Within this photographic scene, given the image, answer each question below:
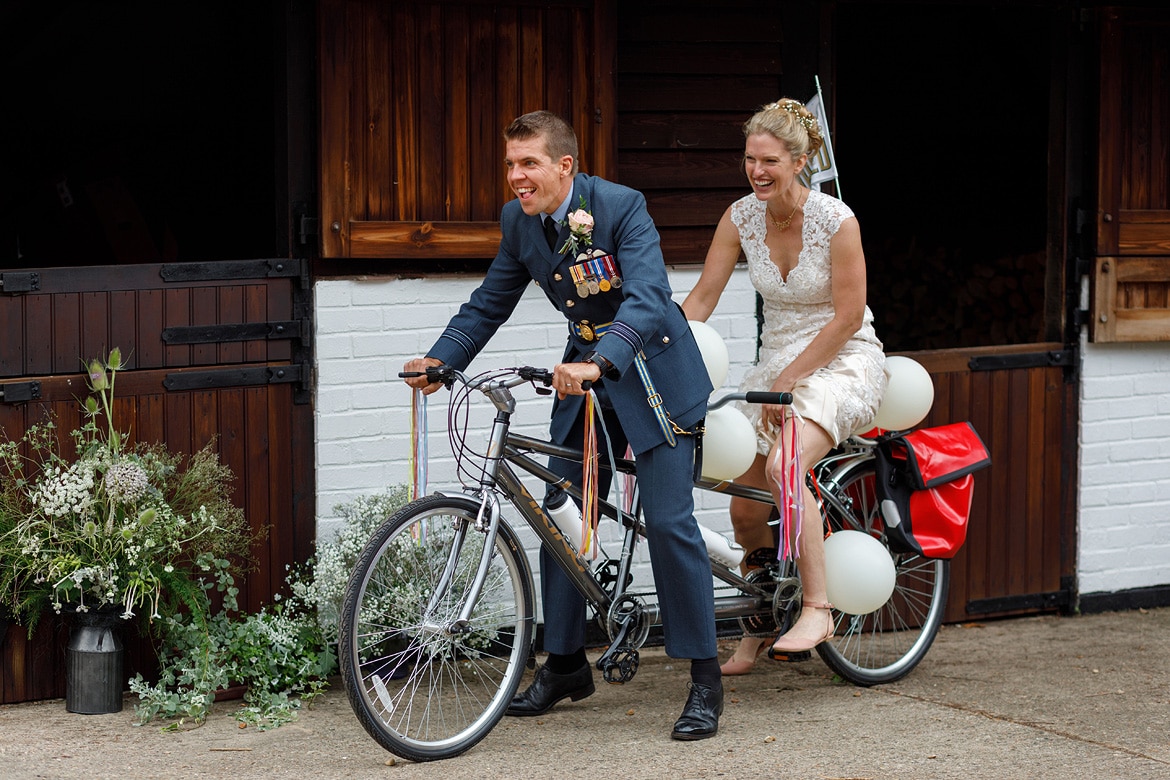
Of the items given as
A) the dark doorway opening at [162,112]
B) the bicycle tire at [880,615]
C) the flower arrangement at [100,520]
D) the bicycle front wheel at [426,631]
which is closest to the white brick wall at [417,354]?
the bicycle front wheel at [426,631]

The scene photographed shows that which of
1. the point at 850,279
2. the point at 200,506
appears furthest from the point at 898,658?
the point at 200,506

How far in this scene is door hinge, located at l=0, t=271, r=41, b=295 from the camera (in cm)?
457

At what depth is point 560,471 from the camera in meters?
4.48

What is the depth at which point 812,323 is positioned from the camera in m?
4.75

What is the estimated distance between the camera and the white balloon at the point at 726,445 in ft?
14.8

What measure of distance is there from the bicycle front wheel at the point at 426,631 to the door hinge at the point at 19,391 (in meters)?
1.19

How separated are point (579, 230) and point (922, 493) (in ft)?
5.42

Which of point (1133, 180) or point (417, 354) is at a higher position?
point (1133, 180)

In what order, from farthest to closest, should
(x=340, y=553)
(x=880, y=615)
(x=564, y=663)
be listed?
1. (x=880, y=615)
2. (x=340, y=553)
3. (x=564, y=663)

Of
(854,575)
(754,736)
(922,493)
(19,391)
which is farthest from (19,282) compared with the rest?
(922,493)

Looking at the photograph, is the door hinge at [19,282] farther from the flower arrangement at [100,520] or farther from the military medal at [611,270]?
the military medal at [611,270]

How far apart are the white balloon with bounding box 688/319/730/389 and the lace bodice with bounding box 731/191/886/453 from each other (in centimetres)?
20

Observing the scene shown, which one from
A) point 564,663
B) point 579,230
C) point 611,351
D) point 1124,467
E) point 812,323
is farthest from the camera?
point 1124,467

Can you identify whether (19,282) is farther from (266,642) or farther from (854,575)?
(854,575)
